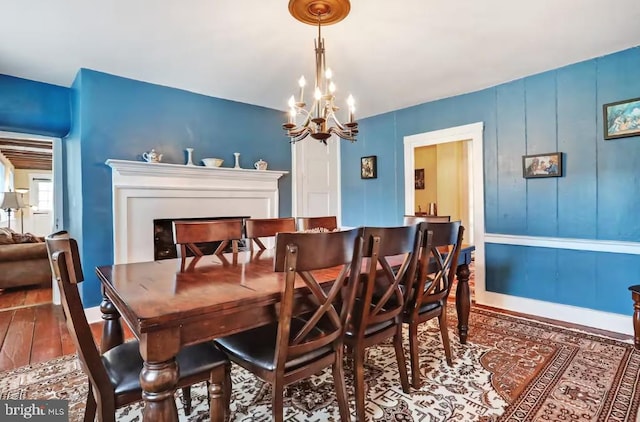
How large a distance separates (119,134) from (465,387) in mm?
3707

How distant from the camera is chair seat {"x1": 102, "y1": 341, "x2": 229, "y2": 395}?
1.24m

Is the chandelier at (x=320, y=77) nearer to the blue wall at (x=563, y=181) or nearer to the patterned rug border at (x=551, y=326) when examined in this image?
the patterned rug border at (x=551, y=326)

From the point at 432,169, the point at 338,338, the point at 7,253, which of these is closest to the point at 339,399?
the point at 338,338

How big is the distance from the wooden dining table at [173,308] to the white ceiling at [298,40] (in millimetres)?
1723

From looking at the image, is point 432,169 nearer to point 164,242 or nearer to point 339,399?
point 164,242

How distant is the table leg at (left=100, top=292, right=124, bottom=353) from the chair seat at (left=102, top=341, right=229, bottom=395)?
0.28m

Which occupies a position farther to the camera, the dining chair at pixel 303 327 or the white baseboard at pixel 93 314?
the white baseboard at pixel 93 314

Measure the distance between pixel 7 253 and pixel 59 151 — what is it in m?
1.49

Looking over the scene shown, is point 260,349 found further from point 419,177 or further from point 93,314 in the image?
point 419,177

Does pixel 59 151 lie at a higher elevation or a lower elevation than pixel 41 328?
higher

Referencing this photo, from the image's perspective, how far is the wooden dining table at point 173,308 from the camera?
3.58ft

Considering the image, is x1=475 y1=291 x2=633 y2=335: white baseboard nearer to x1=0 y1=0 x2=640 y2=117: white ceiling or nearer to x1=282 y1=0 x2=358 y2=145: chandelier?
x1=0 y1=0 x2=640 y2=117: white ceiling

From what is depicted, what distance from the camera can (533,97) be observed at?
3.35m

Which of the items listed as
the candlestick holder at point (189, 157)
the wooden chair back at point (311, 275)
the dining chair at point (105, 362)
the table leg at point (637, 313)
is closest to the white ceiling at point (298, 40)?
the candlestick holder at point (189, 157)
